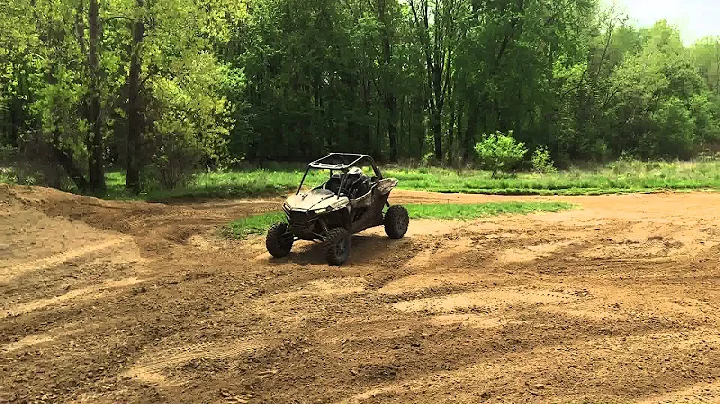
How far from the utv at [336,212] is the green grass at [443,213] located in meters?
2.19

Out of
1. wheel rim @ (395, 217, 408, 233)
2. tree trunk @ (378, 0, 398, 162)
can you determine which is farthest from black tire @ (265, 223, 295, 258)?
tree trunk @ (378, 0, 398, 162)

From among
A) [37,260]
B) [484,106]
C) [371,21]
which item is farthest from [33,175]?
[484,106]

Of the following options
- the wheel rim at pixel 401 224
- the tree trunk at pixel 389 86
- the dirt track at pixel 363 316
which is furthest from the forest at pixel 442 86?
the dirt track at pixel 363 316

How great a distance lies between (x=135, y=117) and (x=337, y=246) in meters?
12.1

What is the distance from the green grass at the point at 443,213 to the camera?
1194cm

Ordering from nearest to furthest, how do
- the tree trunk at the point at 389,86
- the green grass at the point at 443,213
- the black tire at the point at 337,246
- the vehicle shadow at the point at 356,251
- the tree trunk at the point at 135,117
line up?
the black tire at the point at 337,246, the vehicle shadow at the point at 356,251, the green grass at the point at 443,213, the tree trunk at the point at 135,117, the tree trunk at the point at 389,86

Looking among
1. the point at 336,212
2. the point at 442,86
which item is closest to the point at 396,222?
the point at 336,212

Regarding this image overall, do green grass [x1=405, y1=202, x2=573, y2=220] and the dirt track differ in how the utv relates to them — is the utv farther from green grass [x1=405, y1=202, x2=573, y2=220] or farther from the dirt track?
green grass [x1=405, y1=202, x2=573, y2=220]

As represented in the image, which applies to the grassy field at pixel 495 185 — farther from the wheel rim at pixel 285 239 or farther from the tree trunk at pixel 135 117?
the wheel rim at pixel 285 239

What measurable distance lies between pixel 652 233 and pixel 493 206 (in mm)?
4048

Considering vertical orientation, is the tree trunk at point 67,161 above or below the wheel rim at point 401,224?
above

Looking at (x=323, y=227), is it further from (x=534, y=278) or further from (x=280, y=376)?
(x=280, y=376)

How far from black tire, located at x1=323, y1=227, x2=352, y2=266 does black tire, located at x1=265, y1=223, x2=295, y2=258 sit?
89cm

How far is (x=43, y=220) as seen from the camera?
438 inches
